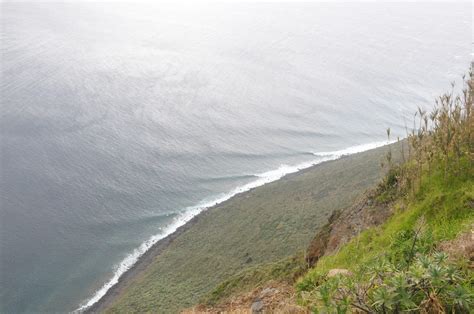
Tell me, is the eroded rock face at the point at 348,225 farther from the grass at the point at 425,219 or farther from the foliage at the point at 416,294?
the foliage at the point at 416,294

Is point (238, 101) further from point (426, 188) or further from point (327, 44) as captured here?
point (426, 188)

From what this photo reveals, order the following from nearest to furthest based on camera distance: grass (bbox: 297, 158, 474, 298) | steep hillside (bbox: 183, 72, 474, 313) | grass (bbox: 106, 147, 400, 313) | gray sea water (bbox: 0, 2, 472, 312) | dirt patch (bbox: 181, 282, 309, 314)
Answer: steep hillside (bbox: 183, 72, 474, 313), grass (bbox: 297, 158, 474, 298), dirt patch (bbox: 181, 282, 309, 314), grass (bbox: 106, 147, 400, 313), gray sea water (bbox: 0, 2, 472, 312)

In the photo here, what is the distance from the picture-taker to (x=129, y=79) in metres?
69.8

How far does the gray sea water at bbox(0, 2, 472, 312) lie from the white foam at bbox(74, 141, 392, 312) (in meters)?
0.31

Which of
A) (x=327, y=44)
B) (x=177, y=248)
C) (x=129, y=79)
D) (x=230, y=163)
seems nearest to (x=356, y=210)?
(x=177, y=248)

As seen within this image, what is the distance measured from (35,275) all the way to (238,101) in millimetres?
40712

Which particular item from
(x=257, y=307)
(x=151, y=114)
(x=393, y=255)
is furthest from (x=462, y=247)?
(x=151, y=114)

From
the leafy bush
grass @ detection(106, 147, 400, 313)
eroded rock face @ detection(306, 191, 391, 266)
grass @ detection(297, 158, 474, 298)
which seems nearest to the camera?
the leafy bush

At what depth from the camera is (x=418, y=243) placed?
5.55 metres

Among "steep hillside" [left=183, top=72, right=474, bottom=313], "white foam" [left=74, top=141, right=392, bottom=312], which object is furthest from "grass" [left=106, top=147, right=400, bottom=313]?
"steep hillside" [left=183, top=72, right=474, bottom=313]

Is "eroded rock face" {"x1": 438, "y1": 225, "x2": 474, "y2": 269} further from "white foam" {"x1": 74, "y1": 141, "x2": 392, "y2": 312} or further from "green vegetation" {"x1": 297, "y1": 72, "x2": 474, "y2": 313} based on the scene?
"white foam" {"x1": 74, "y1": 141, "x2": 392, "y2": 312}

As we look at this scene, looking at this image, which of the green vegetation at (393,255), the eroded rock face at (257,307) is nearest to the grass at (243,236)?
the green vegetation at (393,255)

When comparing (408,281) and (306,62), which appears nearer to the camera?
(408,281)

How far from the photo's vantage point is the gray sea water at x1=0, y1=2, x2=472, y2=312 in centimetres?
3859
